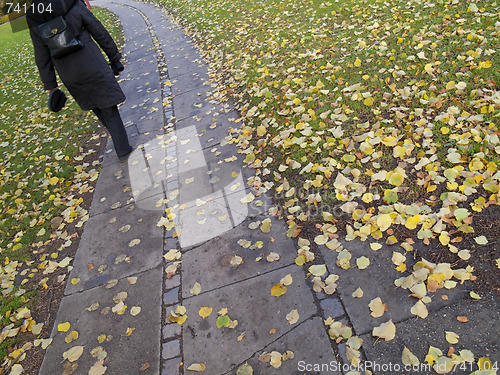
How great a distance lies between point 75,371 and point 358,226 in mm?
2393

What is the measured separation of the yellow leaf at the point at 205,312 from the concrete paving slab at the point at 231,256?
6.9 inches

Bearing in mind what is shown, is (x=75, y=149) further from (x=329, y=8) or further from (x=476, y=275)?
(x=329, y=8)

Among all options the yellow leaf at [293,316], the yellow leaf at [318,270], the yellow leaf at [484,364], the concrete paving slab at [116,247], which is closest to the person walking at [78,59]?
the concrete paving slab at [116,247]

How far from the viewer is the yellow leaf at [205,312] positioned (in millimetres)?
2533

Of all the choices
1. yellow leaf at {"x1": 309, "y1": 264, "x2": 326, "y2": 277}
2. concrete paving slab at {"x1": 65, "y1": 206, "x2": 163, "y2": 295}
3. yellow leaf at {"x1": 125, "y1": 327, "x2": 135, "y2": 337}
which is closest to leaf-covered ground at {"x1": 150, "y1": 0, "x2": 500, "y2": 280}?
yellow leaf at {"x1": 309, "y1": 264, "x2": 326, "y2": 277}

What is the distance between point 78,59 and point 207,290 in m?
3.08

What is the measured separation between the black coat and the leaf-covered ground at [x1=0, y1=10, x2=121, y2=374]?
111 centimetres

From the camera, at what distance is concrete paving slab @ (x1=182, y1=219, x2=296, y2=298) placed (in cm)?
274

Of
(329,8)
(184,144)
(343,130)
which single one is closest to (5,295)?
(184,144)

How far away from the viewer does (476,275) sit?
2211mm

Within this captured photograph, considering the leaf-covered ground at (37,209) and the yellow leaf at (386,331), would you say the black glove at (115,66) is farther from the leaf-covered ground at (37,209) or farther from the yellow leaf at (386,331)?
the yellow leaf at (386,331)

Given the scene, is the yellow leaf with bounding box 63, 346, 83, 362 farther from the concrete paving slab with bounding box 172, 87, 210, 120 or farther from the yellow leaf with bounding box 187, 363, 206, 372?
the concrete paving slab with bounding box 172, 87, 210, 120

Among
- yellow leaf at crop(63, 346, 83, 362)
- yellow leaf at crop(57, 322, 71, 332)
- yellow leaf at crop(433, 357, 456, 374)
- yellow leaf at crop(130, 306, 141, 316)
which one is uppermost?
yellow leaf at crop(433, 357, 456, 374)

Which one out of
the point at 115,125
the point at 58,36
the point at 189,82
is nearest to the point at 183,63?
the point at 189,82
